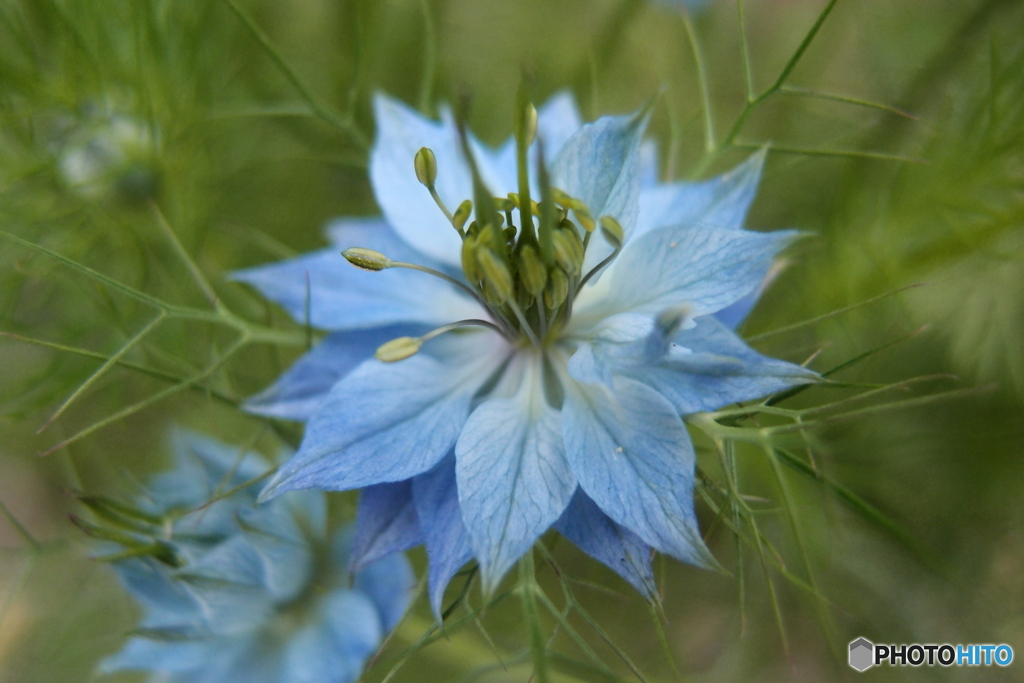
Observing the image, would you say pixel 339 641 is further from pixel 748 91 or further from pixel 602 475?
pixel 748 91

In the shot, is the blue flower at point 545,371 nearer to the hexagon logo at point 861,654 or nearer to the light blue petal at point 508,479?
the light blue petal at point 508,479

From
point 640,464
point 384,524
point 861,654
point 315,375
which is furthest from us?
point 861,654

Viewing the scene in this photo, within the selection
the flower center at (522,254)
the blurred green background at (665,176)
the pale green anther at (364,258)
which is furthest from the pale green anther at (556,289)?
the blurred green background at (665,176)

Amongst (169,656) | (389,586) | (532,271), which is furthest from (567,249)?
(169,656)

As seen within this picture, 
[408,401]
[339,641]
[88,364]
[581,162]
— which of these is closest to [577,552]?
[339,641]

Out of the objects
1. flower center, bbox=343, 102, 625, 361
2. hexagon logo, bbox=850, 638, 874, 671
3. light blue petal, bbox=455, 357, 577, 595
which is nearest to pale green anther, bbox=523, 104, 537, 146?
flower center, bbox=343, 102, 625, 361

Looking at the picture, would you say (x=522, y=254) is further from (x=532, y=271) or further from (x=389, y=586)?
(x=389, y=586)
